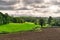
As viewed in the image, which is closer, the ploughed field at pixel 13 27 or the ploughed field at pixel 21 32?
the ploughed field at pixel 21 32

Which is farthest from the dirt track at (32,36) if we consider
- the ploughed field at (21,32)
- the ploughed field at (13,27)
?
the ploughed field at (13,27)

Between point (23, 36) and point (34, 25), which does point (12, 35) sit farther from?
point (34, 25)

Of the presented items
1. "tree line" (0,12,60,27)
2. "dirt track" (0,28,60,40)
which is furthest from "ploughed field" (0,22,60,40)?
"tree line" (0,12,60,27)

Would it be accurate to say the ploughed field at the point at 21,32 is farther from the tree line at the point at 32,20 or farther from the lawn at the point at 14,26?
the tree line at the point at 32,20

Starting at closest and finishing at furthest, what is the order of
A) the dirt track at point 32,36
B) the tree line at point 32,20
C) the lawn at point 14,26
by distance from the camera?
1. the dirt track at point 32,36
2. the tree line at point 32,20
3. the lawn at point 14,26

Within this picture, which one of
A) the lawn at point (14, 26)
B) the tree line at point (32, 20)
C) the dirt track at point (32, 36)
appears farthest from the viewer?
the lawn at point (14, 26)

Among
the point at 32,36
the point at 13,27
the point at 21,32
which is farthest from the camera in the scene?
the point at 21,32

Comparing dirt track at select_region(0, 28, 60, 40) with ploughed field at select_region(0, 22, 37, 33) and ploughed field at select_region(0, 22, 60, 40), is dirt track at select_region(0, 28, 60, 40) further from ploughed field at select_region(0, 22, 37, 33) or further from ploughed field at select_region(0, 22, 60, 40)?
ploughed field at select_region(0, 22, 37, 33)

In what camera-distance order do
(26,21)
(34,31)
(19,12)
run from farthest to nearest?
(34,31)
(26,21)
(19,12)

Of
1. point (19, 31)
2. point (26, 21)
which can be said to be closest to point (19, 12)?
point (26, 21)

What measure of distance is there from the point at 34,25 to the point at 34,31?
26.1 inches

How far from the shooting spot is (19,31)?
878 centimetres

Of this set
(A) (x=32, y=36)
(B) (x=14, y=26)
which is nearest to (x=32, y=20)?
(A) (x=32, y=36)

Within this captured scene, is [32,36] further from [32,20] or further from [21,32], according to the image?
[21,32]
